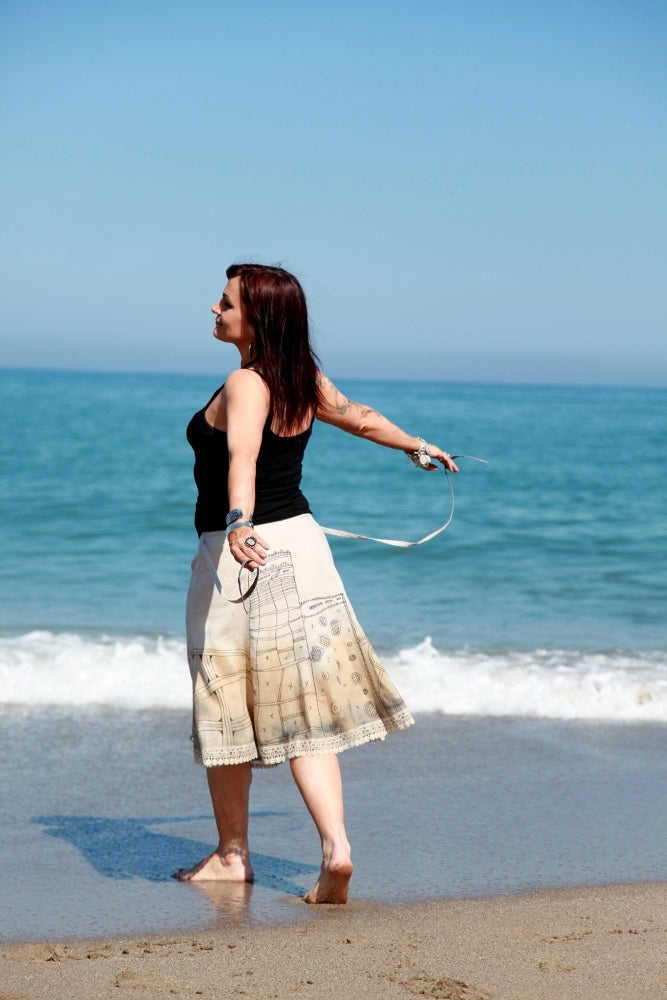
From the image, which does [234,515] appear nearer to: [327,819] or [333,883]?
[327,819]

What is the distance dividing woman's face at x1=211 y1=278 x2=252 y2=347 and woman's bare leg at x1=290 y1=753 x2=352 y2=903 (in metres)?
1.20

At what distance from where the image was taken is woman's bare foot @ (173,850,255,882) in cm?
321

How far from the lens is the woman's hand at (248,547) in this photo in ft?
8.45

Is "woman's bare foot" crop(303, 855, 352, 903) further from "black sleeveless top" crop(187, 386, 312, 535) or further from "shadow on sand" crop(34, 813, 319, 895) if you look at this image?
"black sleeveless top" crop(187, 386, 312, 535)

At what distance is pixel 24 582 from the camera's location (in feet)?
28.9

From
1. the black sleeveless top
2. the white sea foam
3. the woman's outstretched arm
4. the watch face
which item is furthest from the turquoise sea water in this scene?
the watch face

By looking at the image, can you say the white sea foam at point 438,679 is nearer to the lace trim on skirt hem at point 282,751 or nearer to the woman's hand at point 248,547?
the lace trim on skirt hem at point 282,751

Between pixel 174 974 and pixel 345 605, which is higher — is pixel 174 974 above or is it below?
below

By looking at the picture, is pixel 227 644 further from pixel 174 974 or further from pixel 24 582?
pixel 24 582

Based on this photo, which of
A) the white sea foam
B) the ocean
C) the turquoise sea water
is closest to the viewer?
the ocean

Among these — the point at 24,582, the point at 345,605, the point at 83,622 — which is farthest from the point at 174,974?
the point at 24,582

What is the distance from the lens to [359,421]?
10.6 feet

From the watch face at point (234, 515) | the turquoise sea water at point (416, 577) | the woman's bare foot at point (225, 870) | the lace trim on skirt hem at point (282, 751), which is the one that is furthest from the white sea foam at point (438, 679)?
the watch face at point (234, 515)

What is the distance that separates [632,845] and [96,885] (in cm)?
176
